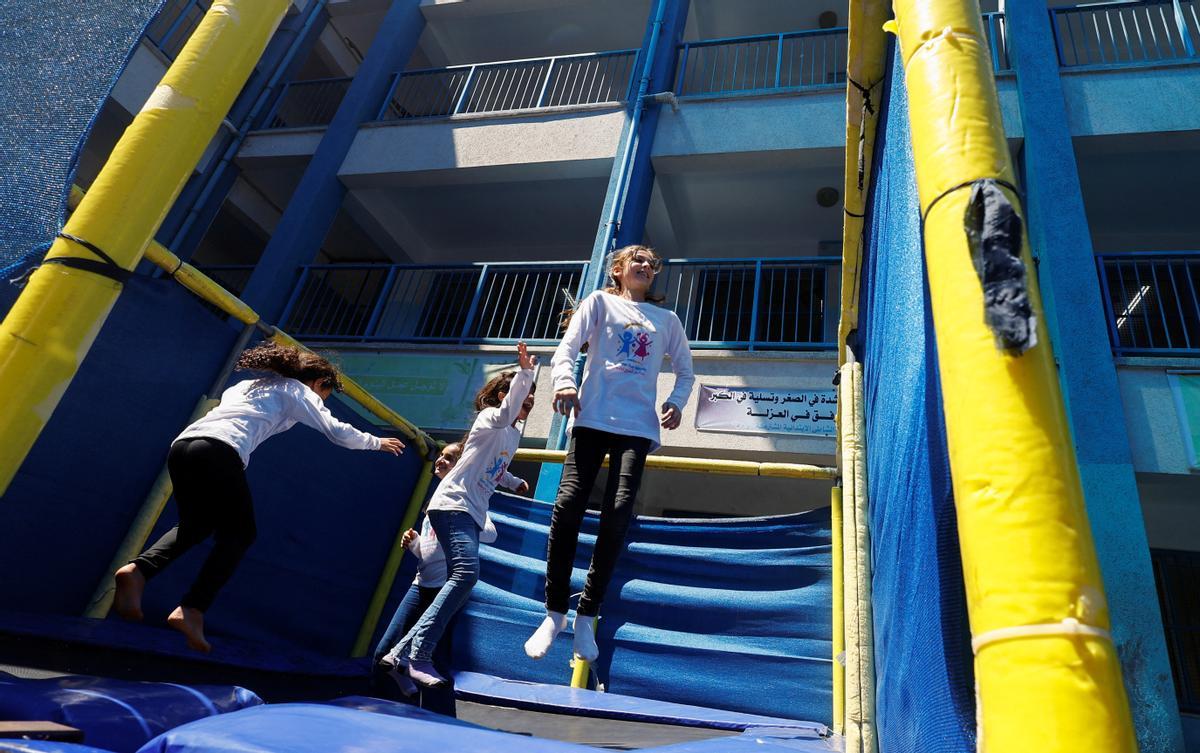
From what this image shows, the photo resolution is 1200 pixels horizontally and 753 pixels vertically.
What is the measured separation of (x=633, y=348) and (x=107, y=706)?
176cm

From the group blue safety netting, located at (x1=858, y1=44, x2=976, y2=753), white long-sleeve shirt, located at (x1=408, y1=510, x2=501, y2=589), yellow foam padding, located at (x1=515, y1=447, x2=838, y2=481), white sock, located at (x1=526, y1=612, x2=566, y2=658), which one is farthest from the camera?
yellow foam padding, located at (x1=515, y1=447, x2=838, y2=481)

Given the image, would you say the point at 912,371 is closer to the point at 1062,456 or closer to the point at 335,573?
the point at 1062,456

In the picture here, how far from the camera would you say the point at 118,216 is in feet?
5.31

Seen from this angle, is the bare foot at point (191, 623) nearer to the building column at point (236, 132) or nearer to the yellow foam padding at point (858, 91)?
the yellow foam padding at point (858, 91)

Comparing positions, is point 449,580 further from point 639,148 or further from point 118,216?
point 639,148

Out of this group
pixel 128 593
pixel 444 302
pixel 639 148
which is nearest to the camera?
pixel 128 593

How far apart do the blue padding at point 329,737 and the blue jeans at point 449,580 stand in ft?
4.18

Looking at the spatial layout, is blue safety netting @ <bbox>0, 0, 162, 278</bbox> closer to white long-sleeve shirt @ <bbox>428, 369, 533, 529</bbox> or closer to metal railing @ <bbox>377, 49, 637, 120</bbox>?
white long-sleeve shirt @ <bbox>428, 369, 533, 529</bbox>

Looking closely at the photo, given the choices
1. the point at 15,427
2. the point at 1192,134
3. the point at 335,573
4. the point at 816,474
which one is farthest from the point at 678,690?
the point at 1192,134

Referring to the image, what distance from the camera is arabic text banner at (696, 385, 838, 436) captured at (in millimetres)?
5648

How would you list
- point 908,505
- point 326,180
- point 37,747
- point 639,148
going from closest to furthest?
point 37,747 < point 908,505 < point 639,148 < point 326,180

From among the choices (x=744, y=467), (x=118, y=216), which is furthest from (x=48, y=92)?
(x=744, y=467)

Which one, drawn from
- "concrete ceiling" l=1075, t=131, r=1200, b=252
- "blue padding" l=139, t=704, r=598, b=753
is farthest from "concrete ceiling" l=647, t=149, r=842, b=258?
"blue padding" l=139, t=704, r=598, b=753

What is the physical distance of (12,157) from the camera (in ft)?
5.73
